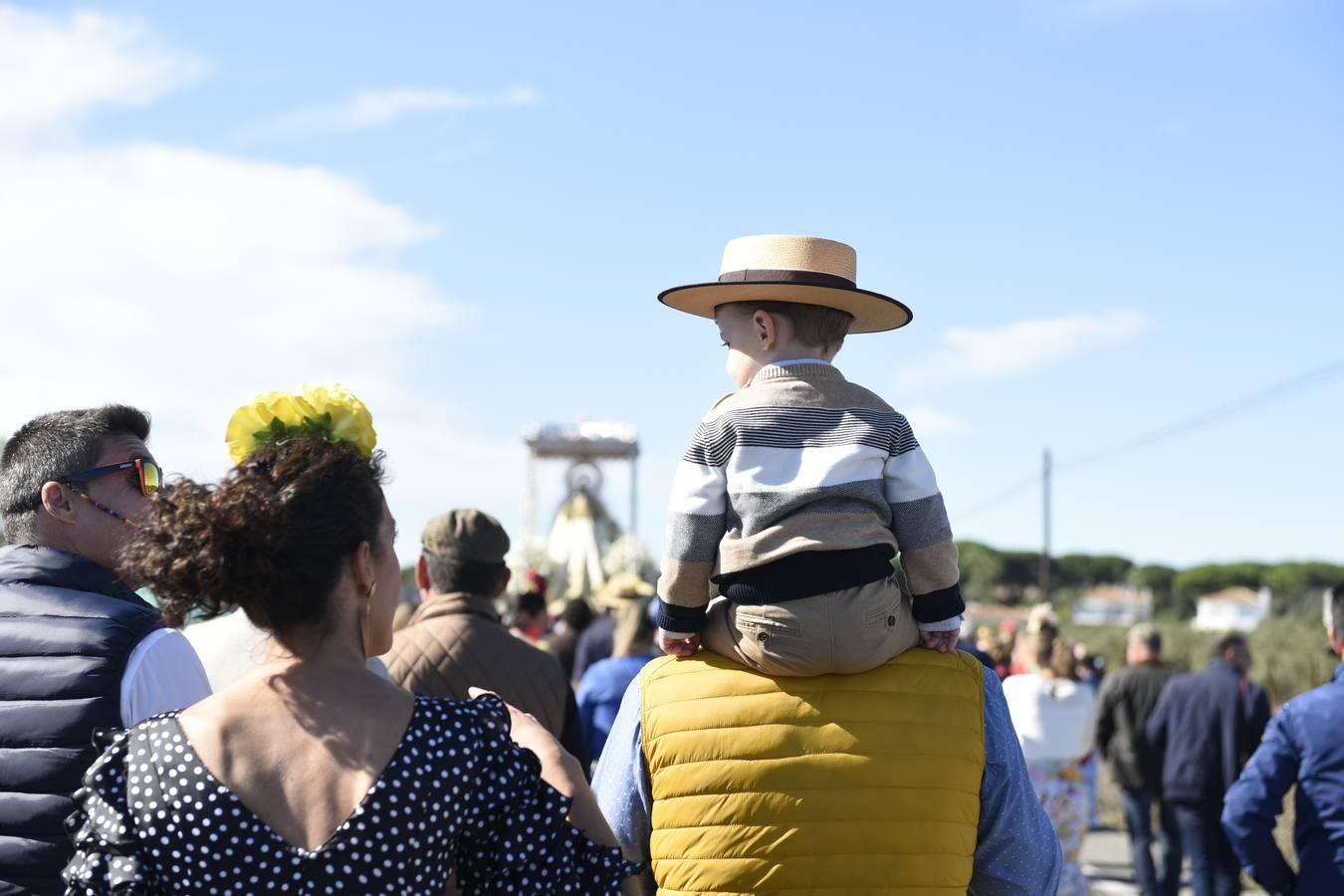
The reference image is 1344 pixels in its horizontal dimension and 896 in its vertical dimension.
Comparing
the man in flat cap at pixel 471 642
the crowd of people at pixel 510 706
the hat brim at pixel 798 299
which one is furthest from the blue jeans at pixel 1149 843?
the hat brim at pixel 798 299

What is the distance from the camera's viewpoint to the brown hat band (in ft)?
9.60

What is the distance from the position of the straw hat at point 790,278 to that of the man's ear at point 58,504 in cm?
154

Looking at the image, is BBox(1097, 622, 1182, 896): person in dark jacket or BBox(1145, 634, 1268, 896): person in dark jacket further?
BBox(1097, 622, 1182, 896): person in dark jacket

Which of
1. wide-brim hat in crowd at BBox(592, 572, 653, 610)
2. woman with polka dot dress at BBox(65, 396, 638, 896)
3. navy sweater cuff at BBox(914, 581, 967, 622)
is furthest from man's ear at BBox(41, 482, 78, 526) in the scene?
wide-brim hat in crowd at BBox(592, 572, 653, 610)

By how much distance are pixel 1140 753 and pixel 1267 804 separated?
554 cm

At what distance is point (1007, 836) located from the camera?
9.22ft

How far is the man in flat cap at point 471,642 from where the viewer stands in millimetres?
4371

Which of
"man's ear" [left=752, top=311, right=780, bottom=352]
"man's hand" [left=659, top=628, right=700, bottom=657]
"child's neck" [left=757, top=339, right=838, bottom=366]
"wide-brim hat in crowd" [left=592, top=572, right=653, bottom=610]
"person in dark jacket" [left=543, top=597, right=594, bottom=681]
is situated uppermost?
"man's ear" [left=752, top=311, right=780, bottom=352]

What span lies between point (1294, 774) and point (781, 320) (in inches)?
103

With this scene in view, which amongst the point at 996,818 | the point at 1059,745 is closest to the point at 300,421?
the point at 996,818

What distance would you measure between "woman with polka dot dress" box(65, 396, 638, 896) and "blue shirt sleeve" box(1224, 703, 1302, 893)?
2.94 meters

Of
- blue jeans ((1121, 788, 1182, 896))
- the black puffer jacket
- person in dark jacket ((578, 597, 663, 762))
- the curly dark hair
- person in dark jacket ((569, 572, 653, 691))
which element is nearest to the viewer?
the curly dark hair

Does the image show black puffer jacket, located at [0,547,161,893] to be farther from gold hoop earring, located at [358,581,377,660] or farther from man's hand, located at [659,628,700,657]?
man's hand, located at [659,628,700,657]

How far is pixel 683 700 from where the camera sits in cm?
275
